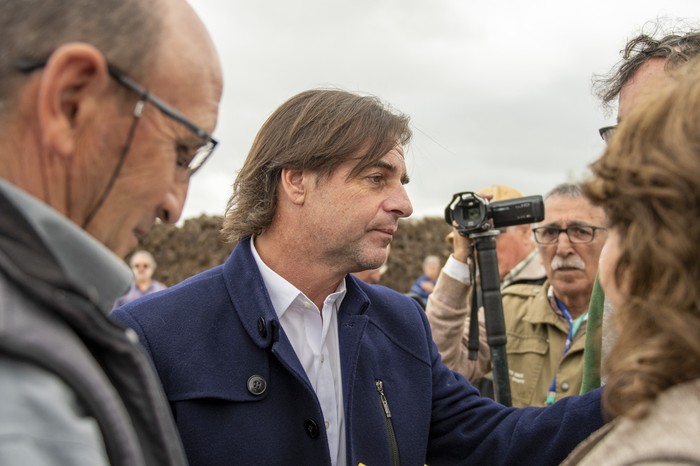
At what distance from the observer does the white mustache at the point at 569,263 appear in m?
4.20

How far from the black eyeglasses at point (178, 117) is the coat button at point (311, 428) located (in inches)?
37.5

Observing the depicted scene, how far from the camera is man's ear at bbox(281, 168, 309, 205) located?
2.75m

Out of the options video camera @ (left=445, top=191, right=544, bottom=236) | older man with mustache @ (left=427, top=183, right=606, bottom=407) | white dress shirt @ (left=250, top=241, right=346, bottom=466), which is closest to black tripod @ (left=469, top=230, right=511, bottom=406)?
video camera @ (left=445, top=191, right=544, bottom=236)

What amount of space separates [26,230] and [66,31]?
1.07 ft

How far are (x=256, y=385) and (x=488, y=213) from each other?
1.58 metres

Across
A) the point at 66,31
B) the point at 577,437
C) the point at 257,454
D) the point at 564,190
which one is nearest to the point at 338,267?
the point at 257,454

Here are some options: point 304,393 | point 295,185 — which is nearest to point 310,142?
point 295,185

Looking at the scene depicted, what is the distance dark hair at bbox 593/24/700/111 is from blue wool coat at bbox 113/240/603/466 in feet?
4.03

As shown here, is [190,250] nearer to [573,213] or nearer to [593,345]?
[573,213]

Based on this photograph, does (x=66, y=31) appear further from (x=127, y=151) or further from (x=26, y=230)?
(x=26, y=230)

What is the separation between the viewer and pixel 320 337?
8.09ft

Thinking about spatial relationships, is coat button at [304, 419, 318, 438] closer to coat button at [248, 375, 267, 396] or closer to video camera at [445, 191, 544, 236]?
coat button at [248, 375, 267, 396]

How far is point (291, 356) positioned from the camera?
218cm

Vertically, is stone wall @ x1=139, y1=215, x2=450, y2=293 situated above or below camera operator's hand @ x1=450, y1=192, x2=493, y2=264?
above
